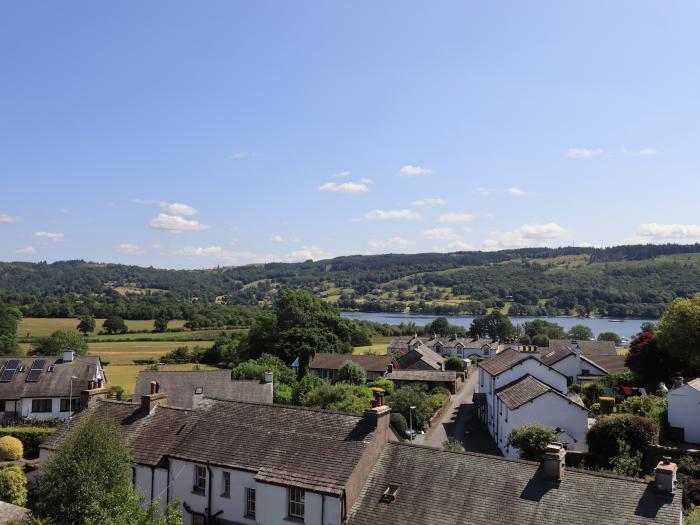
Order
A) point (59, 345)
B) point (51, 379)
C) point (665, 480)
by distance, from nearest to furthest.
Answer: point (665, 480)
point (51, 379)
point (59, 345)

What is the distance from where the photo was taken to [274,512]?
64.4ft

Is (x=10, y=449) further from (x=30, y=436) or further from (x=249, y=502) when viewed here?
(x=249, y=502)

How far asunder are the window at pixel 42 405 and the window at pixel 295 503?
34.9m

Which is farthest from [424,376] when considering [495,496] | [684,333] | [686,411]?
[495,496]

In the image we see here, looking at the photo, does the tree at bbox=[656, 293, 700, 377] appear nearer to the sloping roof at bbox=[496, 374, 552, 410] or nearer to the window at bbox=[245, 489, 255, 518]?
the sloping roof at bbox=[496, 374, 552, 410]

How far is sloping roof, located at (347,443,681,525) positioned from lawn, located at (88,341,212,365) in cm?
7956

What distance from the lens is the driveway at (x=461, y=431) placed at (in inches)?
1533

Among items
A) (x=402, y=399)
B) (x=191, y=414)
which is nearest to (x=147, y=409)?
(x=191, y=414)

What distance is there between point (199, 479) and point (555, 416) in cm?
2287

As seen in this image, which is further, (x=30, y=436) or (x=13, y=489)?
(x=30, y=436)

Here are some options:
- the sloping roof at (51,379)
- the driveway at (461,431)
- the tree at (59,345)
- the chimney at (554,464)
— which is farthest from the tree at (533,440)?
the tree at (59,345)

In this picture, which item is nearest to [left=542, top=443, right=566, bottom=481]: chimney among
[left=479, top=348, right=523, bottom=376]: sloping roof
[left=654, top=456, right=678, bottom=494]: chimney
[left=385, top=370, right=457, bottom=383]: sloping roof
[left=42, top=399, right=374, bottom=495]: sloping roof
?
[left=654, top=456, right=678, bottom=494]: chimney

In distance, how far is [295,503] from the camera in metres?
19.5

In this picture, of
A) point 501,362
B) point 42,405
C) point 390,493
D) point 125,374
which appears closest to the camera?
point 390,493
